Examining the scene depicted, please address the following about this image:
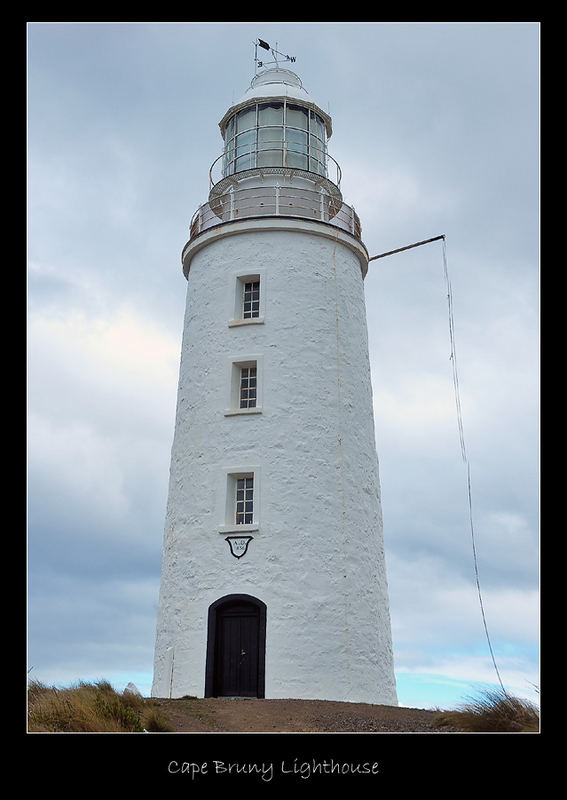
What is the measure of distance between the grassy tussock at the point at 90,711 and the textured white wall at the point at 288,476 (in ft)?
15.3

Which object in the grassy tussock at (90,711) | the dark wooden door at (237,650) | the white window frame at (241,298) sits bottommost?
the grassy tussock at (90,711)

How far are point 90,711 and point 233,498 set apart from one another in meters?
8.28

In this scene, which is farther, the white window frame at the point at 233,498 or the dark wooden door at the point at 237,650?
the white window frame at the point at 233,498

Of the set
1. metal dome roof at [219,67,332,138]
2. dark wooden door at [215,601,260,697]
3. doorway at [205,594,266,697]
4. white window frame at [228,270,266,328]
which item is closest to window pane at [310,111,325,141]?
metal dome roof at [219,67,332,138]

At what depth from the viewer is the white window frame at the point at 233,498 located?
20.2 meters

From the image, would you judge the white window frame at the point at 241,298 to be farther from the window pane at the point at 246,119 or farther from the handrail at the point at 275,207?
the window pane at the point at 246,119

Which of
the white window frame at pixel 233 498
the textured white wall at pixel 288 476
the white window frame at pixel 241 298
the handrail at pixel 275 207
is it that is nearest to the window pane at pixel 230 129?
the handrail at pixel 275 207

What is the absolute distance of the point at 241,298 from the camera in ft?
75.9

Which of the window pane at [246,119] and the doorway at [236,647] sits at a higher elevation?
the window pane at [246,119]

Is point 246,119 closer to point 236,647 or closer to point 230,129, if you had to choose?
point 230,129

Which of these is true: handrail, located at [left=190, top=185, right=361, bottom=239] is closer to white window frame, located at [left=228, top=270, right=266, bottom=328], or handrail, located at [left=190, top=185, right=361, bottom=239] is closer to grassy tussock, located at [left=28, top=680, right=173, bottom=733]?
white window frame, located at [left=228, top=270, right=266, bottom=328]

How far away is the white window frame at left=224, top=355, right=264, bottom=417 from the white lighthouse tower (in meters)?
0.04

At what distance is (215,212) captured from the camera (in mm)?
24875
